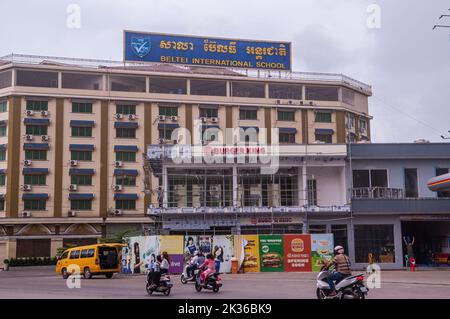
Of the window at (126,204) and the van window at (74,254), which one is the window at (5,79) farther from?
the van window at (74,254)

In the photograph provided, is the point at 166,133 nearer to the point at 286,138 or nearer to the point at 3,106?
the point at 286,138

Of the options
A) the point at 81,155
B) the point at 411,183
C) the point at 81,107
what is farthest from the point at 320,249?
the point at 81,107

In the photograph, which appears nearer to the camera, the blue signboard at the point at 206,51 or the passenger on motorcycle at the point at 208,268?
the passenger on motorcycle at the point at 208,268

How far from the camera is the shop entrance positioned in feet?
122

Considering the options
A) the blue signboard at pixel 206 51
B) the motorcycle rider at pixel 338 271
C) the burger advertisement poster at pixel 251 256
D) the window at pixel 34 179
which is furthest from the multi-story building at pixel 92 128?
the motorcycle rider at pixel 338 271

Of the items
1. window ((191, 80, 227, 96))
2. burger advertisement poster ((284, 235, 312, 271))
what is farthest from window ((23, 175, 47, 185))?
burger advertisement poster ((284, 235, 312, 271))

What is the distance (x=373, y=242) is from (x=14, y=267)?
33.8m

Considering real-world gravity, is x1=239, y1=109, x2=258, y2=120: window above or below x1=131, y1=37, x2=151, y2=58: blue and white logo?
below

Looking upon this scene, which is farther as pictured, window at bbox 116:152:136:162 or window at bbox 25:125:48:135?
window at bbox 116:152:136:162

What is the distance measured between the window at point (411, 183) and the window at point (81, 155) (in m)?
34.5

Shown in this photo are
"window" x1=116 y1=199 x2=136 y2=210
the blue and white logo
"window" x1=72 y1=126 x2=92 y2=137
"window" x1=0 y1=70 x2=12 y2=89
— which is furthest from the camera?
"window" x1=72 y1=126 x2=92 y2=137

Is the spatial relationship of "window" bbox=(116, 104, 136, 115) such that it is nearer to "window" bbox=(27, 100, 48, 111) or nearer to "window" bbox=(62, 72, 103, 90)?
"window" bbox=(62, 72, 103, 90)

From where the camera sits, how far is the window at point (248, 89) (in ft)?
213

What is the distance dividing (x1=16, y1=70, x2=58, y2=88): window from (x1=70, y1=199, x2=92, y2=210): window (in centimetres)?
1200
